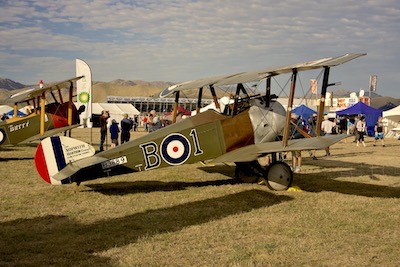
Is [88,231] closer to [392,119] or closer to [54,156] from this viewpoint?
[54,156]

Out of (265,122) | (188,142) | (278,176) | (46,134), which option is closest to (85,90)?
(46,134)

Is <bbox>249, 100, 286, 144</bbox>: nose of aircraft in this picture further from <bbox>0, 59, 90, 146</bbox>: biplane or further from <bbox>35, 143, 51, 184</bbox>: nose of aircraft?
<bbox>0, 59, 90, 146</bbox>: biplane

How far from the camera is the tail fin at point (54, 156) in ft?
26.1

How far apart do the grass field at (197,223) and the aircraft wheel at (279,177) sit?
23 cm

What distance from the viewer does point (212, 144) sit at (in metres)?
9.07

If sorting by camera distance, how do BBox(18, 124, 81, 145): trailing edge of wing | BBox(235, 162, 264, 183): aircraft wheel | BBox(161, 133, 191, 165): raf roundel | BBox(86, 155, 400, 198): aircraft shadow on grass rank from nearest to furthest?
BBox(161, 133, 191, 165): raf roundel < BBox(86, 155, 400, 198): aircraft shadow on grass < BBox(235, 162, 264, 183): aircraft wheel < BBox(18, 124, 81, 145): trailing edge of wing

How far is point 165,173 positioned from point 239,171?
2271 mm

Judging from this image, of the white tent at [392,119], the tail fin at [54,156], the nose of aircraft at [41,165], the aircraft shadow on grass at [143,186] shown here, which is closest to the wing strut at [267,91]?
the aircraft shadow on grass at [143,186]

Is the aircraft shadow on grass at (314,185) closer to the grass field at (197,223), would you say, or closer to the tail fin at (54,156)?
the grass field at (197,223)

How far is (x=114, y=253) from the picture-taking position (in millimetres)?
4941

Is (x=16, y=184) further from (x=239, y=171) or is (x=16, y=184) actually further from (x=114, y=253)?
(x=114, y=253)

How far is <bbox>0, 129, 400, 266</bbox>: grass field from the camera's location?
16.0ft

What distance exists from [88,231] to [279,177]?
4.50m

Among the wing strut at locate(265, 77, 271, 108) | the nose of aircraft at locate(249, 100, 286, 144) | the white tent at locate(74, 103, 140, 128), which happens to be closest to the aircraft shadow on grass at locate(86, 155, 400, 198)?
the nose of aircraft at locate(249, 100, 286, 144)
